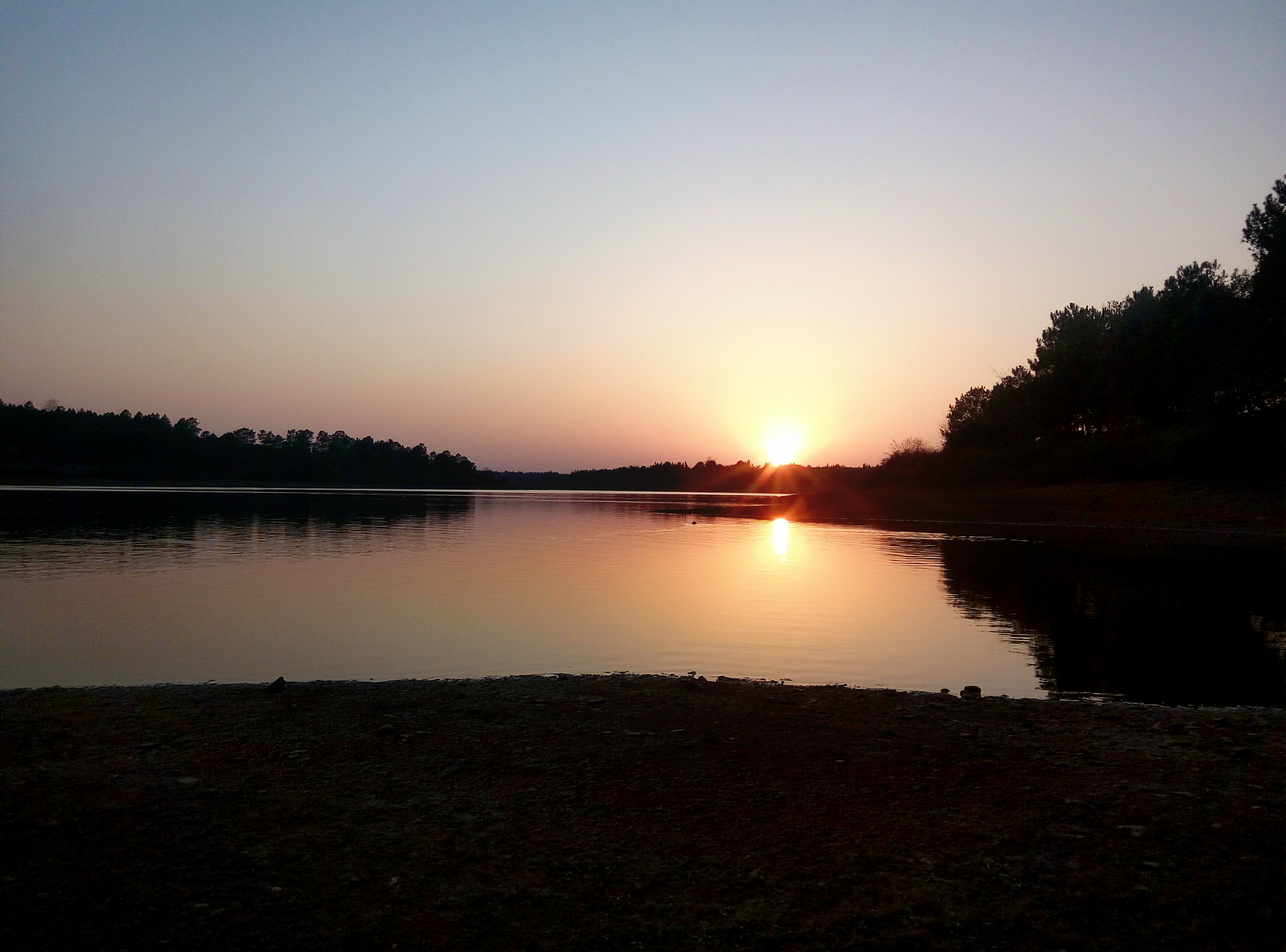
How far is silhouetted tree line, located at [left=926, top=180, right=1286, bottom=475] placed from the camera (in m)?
54.1

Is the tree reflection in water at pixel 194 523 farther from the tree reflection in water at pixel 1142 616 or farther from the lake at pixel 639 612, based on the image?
the tree reflection in water at pixel 1142 616

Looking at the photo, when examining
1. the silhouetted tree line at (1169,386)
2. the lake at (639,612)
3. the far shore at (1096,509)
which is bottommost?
the lake at (639,612)

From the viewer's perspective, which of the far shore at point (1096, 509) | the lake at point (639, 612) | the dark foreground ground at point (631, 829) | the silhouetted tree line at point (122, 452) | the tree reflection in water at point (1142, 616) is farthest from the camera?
the silhouetted tree line at point (122, 452)

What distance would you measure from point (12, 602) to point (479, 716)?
1562 centimetres

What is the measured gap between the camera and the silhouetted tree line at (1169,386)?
5409 centimetres

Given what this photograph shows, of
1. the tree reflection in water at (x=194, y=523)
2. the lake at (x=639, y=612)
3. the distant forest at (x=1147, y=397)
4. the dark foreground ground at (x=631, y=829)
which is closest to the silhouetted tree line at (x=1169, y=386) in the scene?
the distant forest at (x=1147, y=397)

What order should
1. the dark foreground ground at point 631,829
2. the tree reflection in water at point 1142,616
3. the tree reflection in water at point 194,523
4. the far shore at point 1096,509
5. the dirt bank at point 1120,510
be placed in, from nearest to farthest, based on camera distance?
the dark foreground ground at point 631,829 → the tree reflection in water at point 1142,616 → the tree reflection in water at point 194,523 → the dirt bank at point 1120,510 → the far shore at point 1096,509

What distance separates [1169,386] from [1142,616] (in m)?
53.4

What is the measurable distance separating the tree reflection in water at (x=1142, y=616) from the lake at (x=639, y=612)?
0.30 ft

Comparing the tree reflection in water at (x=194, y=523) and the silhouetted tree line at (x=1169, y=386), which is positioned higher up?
the silhouetted tree line at (x=1169, y=386)

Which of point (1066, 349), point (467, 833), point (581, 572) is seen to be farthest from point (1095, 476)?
point (467, 833)

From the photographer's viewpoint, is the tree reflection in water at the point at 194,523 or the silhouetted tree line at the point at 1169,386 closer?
the tree reflection in water at the point at 194,523

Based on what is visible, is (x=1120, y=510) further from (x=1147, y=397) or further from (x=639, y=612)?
(x=639, y=612)

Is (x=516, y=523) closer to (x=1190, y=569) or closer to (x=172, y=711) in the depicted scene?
(x=1190, y=569)
